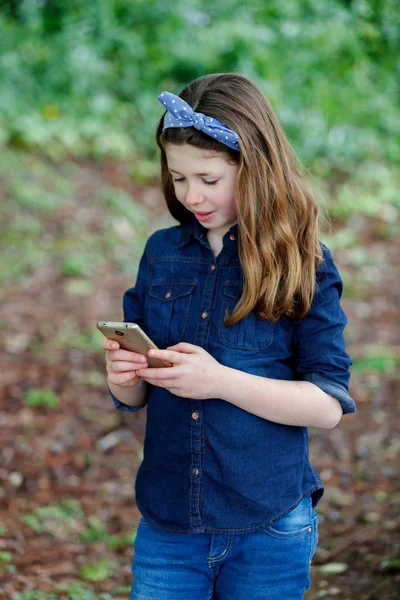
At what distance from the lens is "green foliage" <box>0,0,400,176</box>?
820cm

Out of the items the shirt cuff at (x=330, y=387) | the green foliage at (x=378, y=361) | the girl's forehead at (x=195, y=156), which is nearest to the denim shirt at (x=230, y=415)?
the shirt cuff at (x=330, y=387)

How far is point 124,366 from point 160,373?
0.13m

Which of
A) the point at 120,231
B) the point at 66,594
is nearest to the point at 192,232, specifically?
the point at 66,594

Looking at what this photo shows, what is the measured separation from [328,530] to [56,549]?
4.36 feet

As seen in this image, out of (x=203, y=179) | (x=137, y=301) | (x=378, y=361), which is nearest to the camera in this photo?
(x=203, y=179)

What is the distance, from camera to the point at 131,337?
5.95 feet

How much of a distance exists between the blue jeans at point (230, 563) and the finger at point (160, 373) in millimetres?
459

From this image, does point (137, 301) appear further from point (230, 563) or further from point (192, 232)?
point (230, 563)

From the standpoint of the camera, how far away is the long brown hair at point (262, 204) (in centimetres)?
190

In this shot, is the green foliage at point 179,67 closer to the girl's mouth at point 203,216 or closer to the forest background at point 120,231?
the forest background at point 120,231

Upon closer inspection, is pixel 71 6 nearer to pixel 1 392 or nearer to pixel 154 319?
pixel 1 392

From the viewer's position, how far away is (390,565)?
10.5 feet

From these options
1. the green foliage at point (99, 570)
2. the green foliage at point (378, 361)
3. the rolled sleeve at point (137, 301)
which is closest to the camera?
the rolled sleeve at point (137, 301)

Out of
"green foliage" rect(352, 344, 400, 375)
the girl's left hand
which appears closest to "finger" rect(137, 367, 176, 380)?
the girl's left hand
